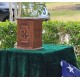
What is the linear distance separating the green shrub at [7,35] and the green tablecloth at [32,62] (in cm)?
183

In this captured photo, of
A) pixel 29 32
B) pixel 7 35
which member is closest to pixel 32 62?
pixel 29 32

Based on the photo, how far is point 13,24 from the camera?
665cm

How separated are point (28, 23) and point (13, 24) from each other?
2.08m

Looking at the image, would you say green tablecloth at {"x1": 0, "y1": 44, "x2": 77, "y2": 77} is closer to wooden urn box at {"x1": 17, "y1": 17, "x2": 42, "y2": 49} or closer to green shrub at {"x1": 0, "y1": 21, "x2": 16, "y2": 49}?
wooden urn box at {"x1": 17, "y1": 17, "x2": 42, "y2": 49}

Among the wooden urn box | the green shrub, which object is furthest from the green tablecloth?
the green shrub

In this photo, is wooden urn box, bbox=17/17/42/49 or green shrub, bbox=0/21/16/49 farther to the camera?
green shrub, bbox=0/21/16/49

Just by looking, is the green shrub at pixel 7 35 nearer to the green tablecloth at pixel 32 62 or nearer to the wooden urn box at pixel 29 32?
the green tablecloth at pixel 32 62

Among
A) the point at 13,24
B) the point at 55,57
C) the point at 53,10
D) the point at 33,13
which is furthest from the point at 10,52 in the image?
the point at 53,10

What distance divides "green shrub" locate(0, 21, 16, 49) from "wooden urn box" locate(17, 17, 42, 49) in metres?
1.96

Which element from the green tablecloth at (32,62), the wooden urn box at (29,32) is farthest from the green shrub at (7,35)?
the wooden urn box at (29,32)

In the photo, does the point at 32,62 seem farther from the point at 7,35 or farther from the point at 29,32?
the point at 7,35

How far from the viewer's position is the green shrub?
261 inches

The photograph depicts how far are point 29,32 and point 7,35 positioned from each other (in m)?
2.10

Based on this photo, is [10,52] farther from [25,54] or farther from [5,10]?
[5,10]
